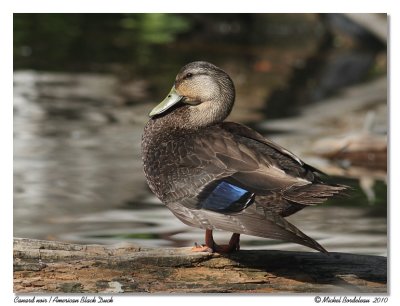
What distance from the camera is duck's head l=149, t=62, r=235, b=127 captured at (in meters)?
5.05

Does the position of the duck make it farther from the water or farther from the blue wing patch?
the water

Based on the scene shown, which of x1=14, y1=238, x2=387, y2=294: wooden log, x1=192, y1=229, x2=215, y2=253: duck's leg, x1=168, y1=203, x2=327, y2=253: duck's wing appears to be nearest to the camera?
x1=168, y1=203, x2=327, y2=253: duck's wing

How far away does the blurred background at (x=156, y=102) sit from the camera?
6.84 meters

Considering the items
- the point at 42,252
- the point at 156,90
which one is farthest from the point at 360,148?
the point at 42,252

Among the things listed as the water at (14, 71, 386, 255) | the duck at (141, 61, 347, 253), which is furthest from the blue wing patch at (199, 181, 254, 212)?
the water at (14, 71, 386, 255)

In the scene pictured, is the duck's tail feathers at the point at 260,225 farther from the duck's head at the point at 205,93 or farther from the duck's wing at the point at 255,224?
the duck's head at the point at 205,93

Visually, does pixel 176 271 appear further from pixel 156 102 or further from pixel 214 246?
pixel 156 102

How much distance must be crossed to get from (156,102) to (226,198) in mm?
6421

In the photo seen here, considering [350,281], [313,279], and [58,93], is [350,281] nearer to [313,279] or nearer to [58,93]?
[313,279]

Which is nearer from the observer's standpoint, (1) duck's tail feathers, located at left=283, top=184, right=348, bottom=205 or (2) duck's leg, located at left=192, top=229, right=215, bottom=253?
(1) duck's tail feathers, located at left=283, top=184, right=348, bottom=205

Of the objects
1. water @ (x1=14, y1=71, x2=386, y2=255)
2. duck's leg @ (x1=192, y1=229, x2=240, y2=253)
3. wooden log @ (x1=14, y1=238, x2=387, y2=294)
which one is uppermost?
water @ (x1=14, y1=71, x2=386, y2=255)
